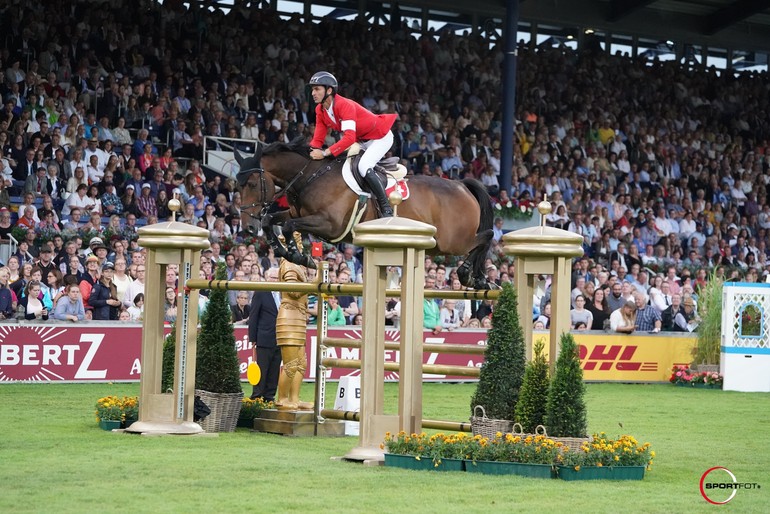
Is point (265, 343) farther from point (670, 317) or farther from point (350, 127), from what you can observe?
point (670, 317)

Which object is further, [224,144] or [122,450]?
[224,144]

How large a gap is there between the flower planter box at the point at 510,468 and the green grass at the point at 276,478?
175mm

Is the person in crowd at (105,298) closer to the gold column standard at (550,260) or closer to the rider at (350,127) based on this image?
the rider at (350,127)

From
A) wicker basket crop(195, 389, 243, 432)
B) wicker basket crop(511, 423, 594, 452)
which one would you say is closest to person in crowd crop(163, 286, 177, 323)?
wicker basket crop(195, 389, 243, 432)

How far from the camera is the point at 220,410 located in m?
11.1

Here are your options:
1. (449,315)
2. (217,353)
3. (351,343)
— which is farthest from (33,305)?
(351,343)

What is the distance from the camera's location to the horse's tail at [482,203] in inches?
467

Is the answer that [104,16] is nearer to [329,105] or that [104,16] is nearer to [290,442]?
[329,105]

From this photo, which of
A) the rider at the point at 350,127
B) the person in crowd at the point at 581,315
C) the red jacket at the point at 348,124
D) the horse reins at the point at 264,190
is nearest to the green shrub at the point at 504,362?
the rider at the point at 350,127

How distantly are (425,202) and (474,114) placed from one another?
53.7 ft

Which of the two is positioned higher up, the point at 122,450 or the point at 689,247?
the point at 689,247

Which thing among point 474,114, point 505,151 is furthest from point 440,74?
point 505,151

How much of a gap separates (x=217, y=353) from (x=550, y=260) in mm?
3372

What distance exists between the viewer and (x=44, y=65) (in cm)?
2178
